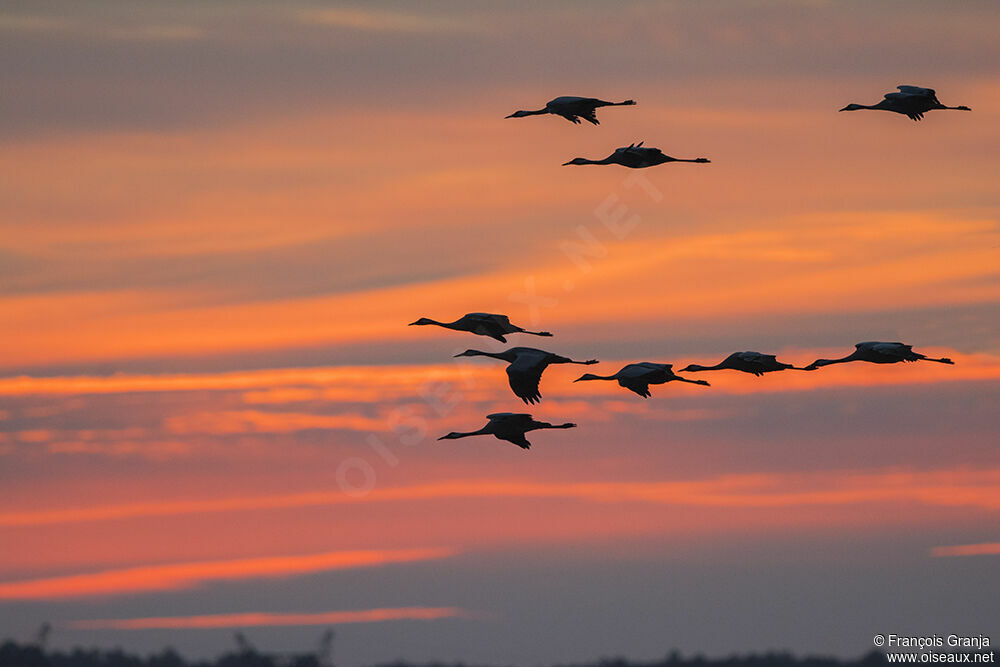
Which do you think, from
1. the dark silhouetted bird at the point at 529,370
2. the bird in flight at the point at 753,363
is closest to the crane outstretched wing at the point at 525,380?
the dark silhouetted bird at the point at 529,370

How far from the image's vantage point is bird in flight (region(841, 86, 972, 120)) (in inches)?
3396

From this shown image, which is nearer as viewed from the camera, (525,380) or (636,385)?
(525,380)

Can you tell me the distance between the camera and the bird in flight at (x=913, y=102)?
86.2 meters

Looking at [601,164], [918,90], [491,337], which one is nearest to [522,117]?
[601,164]

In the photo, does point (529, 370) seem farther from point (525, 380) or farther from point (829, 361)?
point (829, 361)

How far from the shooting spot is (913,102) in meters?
86.8

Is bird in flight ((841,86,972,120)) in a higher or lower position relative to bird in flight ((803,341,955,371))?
higher

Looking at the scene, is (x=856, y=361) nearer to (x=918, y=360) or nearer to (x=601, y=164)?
(x=918, y=360)

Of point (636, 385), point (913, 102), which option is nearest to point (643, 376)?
point (636, 385)

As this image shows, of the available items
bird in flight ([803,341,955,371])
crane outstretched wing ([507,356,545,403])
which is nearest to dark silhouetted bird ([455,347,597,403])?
crane outstretched wing ([507,356,545,403])

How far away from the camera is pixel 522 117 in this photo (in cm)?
9906

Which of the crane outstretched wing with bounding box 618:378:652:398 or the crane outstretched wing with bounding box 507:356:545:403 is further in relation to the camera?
the crane outstretched wing with bounding box 618:378:652:398

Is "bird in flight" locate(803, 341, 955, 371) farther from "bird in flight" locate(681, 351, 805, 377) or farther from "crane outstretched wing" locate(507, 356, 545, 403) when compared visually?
"crane outstretched wing" locate(507, 356, 545, 403)

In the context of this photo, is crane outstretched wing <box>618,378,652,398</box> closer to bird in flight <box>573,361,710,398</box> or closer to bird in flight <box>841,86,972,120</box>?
bird in flight <box>573,361,710,398</box>
